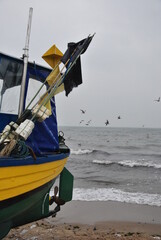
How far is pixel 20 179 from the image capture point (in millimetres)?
3889

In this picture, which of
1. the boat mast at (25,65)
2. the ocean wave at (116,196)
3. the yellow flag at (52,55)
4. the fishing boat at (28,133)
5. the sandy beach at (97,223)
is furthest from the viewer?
the ocean wave at (116,196)

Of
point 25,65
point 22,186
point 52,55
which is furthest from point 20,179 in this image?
point 52,55

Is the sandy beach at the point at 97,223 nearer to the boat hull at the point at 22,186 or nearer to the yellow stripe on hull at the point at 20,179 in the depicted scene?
the boat hull at the point at 22,186

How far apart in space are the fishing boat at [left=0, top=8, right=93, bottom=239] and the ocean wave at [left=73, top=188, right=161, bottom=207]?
5310mm

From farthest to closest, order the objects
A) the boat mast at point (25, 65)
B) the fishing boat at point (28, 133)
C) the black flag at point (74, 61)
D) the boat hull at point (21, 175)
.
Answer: the boat mast at point (25, 65) < the black flag at point (74, 61) < the fishing boat at point (28, 133) < the boat hull at point (21, 175)

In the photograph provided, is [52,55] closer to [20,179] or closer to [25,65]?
[25,65]

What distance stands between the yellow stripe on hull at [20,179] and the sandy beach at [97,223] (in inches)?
105

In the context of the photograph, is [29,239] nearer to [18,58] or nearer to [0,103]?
[0,103]

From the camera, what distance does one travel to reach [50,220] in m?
8.11

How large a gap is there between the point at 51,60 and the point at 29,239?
183 inches

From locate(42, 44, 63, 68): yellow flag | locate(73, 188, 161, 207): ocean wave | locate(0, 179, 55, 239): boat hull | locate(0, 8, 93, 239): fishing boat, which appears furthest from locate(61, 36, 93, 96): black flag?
locate(73, 188, 161, 207): ocean wave

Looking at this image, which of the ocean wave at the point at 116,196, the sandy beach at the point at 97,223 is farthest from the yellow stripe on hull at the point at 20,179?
the ocean wave at the point at 116,196

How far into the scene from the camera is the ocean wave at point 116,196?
1070 centimetres

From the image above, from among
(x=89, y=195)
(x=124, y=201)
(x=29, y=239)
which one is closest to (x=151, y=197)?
(x=124, y=201)
